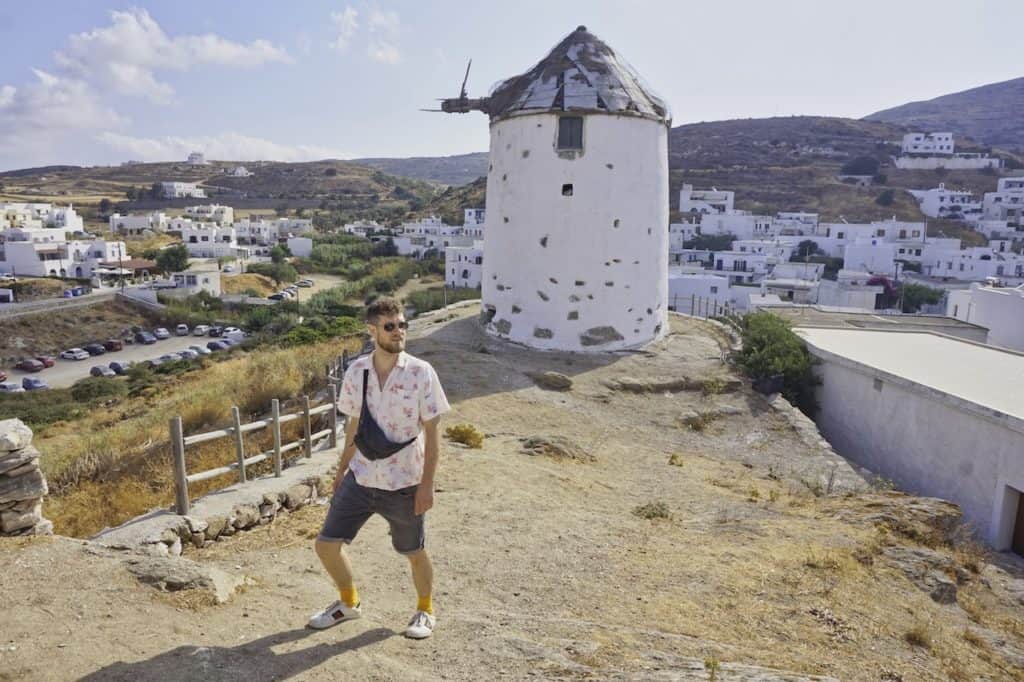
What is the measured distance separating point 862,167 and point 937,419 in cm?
8586

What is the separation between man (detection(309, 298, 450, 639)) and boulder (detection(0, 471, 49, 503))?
9.27 ft

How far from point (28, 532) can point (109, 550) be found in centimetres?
91

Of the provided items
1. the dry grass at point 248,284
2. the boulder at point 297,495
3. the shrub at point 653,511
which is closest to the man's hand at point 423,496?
the boulder at point 297,495

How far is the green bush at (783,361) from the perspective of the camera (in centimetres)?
1295

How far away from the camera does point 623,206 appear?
13898 mm

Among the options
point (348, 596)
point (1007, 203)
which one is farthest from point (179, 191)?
point (348, 596)

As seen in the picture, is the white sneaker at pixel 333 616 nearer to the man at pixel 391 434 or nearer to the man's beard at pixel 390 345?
the man at pixel 391 434

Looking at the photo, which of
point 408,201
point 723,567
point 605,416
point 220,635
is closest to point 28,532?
point 220,635

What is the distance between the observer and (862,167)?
83.5 m

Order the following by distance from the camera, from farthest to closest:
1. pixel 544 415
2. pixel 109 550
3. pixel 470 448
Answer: pixel 544 415 → pixel 470 448 → pixel 109 550

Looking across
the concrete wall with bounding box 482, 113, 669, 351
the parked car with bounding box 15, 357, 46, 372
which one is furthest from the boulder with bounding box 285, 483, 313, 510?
the parked car with bounding box 15, 357, 46, 372

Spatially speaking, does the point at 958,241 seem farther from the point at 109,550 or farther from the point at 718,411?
the point at 109,550

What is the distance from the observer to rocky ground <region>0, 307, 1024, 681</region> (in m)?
3.46

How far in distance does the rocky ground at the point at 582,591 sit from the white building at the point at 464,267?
37219 mm
